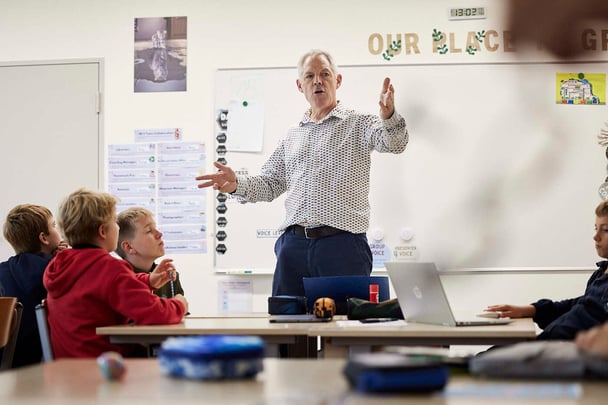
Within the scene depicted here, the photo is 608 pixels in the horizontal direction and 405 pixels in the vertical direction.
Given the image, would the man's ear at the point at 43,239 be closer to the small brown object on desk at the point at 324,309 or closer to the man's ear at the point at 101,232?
the man's ear at the point at 101,232

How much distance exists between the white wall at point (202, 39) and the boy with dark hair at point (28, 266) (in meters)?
1.63

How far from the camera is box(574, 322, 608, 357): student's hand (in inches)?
41.0

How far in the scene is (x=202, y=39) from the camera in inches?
186

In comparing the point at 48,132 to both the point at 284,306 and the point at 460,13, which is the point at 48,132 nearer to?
the point at 460,13

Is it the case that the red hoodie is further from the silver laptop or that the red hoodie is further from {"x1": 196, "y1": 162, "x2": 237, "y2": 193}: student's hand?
{"x1": 196, "y1": 162, "x2": 237, "y2": 193}: student's hand

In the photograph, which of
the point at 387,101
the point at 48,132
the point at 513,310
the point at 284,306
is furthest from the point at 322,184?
the point at 48,132

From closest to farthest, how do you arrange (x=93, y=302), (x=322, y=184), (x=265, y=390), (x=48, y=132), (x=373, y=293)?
(x=265, y=390) < (x=93, y=302) < (x=373, y=293) < (x=322, y=184) < (x=48, y=132)

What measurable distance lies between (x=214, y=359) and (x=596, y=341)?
1.70 ft

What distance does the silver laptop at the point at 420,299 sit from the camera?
6.91 feet

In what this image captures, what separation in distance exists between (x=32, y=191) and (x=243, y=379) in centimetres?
412

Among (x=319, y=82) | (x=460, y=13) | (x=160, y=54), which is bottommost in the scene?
(x=319, y=82)

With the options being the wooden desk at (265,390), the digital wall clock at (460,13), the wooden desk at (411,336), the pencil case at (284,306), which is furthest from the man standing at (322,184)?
the wooden desk at (265,390)

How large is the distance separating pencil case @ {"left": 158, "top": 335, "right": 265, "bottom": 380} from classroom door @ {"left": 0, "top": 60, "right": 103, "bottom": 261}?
383cm

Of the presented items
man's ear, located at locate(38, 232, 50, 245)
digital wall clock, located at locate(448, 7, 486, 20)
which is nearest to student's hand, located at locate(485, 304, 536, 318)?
man's ear, located at locate(38, 232, 50, 245)
